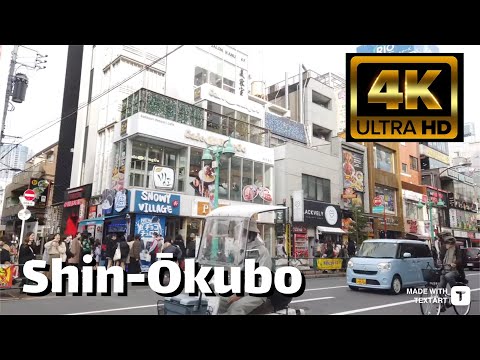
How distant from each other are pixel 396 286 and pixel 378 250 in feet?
3.58

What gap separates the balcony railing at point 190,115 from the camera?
1524 cm

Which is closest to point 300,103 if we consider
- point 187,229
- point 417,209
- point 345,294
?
point 187,229

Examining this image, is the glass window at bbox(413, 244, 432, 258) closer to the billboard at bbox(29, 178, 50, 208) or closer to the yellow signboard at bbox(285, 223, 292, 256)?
the yellow signboard at bbox(285, 223, 292, 256)

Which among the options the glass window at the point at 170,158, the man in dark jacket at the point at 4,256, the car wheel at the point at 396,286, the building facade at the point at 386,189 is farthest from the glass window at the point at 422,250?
the glass window at the point at 170,158

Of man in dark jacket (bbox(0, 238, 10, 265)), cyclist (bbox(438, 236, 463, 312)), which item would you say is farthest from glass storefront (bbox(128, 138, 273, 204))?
cyclist (bbox(438, 236, 463, 312))

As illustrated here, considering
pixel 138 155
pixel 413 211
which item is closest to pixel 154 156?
pixel 138 155

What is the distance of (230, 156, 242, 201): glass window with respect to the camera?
1730cm

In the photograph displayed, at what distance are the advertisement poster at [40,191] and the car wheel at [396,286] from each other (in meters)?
20.1

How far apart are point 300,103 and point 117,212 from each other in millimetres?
13987

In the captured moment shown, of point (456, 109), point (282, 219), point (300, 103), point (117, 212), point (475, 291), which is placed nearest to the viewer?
point (456, 109)

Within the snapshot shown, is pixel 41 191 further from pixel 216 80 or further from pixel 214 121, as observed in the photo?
pixel 216 80

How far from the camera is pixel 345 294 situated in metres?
6.25

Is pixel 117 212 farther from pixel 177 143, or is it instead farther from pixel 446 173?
pixel 446 173

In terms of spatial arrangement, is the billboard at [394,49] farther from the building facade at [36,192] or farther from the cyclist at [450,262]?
the building facade at [36,192]
